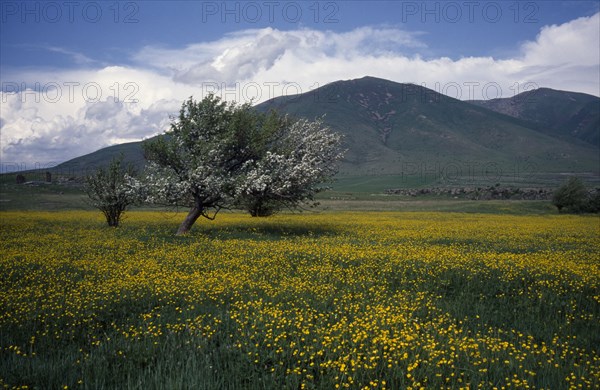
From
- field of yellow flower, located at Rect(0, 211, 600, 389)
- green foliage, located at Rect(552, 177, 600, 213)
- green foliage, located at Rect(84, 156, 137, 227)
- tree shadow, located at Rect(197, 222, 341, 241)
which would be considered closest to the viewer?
field of yellow flower, located at Rect(0, 211, 600, 389)

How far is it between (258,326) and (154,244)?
1387 centimetres

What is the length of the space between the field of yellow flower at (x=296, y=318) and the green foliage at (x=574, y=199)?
45762 millimetres

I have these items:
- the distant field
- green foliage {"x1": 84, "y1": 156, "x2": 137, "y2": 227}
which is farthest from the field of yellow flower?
the distant field

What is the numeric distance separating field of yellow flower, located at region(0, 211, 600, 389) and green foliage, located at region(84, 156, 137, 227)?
10311 millimetres

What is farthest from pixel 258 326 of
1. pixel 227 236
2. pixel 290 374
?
pixel 227 236

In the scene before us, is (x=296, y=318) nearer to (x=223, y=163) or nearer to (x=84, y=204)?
(x=223, y=163)

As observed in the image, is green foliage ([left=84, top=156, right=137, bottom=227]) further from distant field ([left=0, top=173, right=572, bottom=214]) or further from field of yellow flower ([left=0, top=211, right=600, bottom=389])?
field of yellow flower ([left=0, top=211, right=600, bottom=389])

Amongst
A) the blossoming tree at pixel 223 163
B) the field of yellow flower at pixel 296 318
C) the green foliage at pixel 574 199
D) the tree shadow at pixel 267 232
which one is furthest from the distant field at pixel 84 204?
the field of yellow flower at pixel 296 318

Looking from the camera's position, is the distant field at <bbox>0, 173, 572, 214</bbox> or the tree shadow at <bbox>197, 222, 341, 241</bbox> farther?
the distant field at <bbox>0, 173, 572, 214</bbox>

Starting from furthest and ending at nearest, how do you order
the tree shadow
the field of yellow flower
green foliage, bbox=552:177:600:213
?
green foliage, bbox=552:177:600:213 < the tree shadow < the field of yellow flower

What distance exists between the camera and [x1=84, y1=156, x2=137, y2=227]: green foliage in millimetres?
30625

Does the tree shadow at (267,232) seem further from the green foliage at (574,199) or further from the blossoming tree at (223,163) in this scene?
the green foliage at (574,199)

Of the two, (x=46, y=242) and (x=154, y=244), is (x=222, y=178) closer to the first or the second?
(x=154, y=244)

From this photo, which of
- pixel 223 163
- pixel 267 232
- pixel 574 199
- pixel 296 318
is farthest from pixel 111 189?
pixel 574 199
